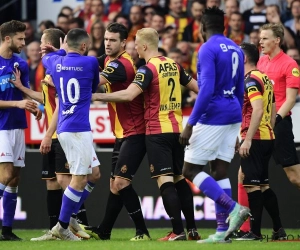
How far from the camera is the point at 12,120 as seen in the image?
1087 centimetres

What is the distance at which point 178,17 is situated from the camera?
56.6ft

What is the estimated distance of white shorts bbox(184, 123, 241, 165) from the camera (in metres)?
9.21

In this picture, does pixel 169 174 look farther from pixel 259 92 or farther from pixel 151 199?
pixel 151 199

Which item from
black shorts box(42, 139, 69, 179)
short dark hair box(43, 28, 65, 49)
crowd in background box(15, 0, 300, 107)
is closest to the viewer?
short dark hair box(43, 28, 65, 49)

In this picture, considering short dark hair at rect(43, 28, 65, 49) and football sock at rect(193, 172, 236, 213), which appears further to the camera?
short dark hair at rect(43, 28, 65, 49)

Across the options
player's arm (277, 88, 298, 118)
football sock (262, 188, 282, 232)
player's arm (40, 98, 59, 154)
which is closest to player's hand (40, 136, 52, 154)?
player's arm (40, 98, 59, 154)

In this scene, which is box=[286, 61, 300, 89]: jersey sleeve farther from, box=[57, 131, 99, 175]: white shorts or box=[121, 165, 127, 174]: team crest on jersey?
box=[57, 131, 99, 175]: white shorts

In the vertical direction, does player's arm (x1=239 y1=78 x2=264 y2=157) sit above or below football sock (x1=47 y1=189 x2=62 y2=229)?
above

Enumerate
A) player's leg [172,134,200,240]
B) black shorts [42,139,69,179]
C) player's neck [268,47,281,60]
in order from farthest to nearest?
player's neck [268,47,281,60] → black shorts [42,139,69,179] → player's leg [172,134,200,240]

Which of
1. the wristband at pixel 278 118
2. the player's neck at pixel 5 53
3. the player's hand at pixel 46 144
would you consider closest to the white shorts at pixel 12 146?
the player's hand at pixel 46 144

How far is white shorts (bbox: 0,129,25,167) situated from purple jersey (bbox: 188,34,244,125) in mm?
2634

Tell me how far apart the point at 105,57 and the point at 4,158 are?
1.75 meters

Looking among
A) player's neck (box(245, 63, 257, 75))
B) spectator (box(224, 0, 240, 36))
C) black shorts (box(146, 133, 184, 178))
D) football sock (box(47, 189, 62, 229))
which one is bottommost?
football sock (box(47, 189, 62, 229))

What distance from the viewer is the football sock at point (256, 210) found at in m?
10.5
